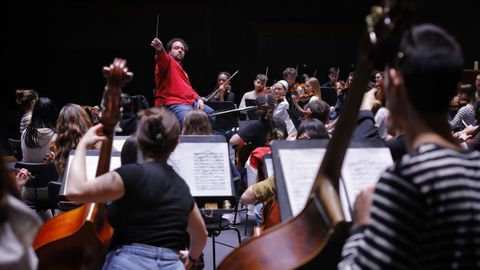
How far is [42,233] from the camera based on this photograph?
7.75 feet

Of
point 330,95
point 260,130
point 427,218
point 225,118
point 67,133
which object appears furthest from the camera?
point 330,95

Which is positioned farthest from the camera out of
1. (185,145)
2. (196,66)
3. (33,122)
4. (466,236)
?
(196,66)

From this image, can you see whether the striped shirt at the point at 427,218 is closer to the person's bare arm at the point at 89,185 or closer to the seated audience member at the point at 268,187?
the person's bare arm at the point at 89,185

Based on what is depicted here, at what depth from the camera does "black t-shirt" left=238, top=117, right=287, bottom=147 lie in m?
5.25

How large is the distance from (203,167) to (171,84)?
2.59 meters

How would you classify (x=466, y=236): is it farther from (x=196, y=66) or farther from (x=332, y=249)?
(x=196, y=66)

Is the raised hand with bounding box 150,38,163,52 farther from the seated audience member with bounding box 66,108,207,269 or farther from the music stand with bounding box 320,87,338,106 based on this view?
the music stand with bounding box 320,87,338,106

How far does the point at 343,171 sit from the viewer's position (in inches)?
80.4

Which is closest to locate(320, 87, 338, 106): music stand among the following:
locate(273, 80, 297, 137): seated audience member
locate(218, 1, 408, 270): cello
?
locate(273, 80, 297, 137): seated audience member

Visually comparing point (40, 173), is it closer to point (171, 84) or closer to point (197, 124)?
point (197, 124)

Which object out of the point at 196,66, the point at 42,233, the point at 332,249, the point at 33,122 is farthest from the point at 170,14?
the point at 332,249

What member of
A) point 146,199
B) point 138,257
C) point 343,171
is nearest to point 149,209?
point 146,199

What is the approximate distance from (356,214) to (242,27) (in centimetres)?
1112

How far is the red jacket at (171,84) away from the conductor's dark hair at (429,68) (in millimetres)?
4542
